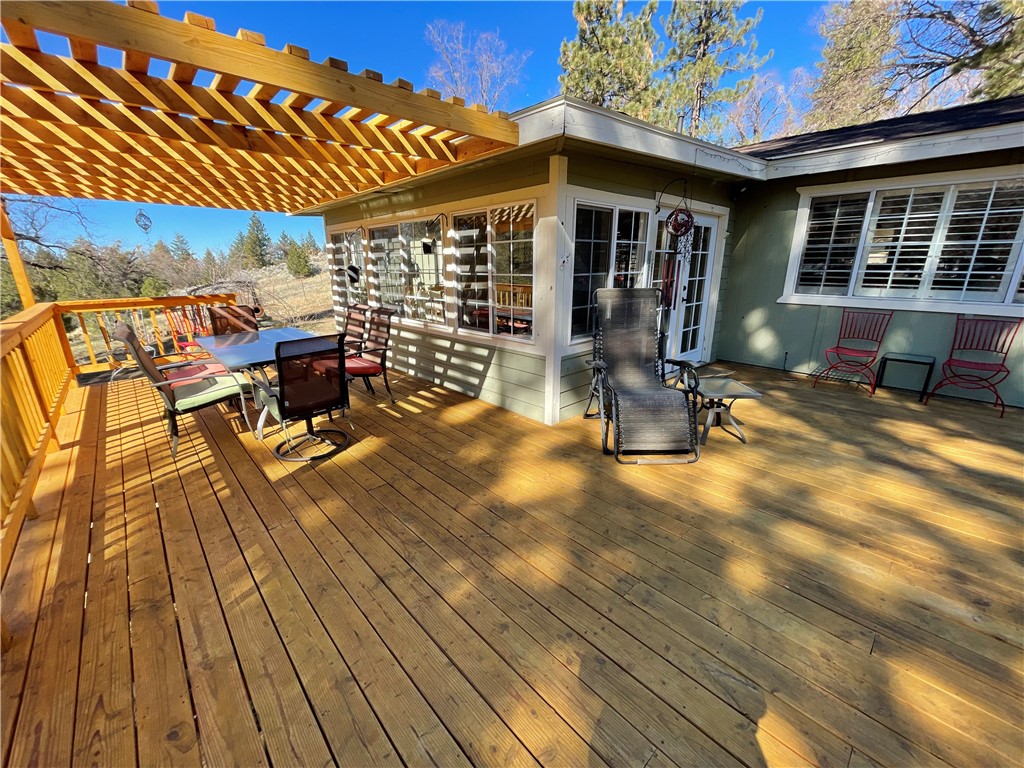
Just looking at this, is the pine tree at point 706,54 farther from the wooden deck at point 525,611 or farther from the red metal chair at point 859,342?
the wooden deck at point 525,611

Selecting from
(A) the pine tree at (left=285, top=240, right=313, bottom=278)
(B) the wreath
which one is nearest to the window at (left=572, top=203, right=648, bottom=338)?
(B) the wreath

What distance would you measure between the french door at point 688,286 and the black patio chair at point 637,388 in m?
0.99

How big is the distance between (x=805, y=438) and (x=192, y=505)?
473cm

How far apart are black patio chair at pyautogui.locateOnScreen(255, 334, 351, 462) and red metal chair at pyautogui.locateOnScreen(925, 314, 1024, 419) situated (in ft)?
19.0

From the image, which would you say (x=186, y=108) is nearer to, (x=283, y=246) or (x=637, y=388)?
(x=637, y=388)

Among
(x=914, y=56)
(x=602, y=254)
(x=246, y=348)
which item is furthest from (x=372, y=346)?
(x=914, y=56)

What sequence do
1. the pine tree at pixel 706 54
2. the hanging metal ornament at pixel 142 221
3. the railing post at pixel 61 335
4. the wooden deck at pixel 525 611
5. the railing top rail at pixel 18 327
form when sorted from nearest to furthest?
the wooden deck at pixel 525 611 → the railing top rail at pixel 18 327 → the railing post at pixel 61 335 → the hanging metal ornament at pixel 142 221 → the pine tree at pixel 706 54

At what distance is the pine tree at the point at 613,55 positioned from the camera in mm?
9812

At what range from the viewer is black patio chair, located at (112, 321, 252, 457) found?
9.64ft

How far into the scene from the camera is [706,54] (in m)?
10.0

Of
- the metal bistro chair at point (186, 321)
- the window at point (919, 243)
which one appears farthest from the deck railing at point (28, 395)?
the window at point (919, 243)

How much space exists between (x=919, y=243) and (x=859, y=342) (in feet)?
3.74

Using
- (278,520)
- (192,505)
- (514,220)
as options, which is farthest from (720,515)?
(192,505)

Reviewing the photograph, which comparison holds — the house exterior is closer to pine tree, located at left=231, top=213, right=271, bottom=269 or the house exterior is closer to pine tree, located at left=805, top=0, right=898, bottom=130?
pine tree, located at left=805, top=0, right=898, bottom=130
